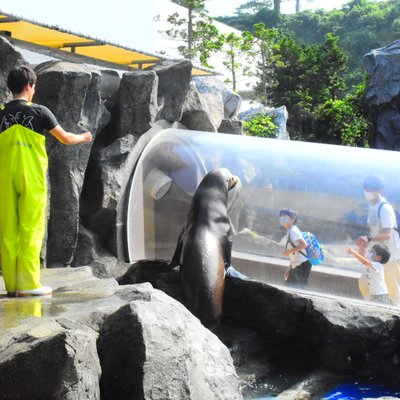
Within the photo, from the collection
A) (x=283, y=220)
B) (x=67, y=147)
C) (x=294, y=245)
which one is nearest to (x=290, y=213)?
(x=283, y=220)

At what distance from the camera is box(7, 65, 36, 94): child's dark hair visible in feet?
15.1

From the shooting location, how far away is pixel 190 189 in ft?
28.2

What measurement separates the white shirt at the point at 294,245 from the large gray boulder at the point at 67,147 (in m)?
2.02

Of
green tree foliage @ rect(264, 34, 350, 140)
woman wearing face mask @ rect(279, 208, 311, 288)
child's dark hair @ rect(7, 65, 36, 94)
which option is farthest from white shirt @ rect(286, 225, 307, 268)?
green tree foliage @ rect(264, 34, 350, 140)

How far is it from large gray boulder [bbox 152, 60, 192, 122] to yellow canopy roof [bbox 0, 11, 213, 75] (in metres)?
1.68

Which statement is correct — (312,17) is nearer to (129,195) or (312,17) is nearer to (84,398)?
(129,195)

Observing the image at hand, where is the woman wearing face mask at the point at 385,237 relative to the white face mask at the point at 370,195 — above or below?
below

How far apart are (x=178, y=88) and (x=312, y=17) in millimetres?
42318

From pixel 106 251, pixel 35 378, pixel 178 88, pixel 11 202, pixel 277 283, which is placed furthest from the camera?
pixel 178 88

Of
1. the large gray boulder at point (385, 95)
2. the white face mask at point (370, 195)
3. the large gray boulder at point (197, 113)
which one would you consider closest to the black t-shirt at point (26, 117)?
the white face mask at point (370, 195)

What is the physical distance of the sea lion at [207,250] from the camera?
590cm

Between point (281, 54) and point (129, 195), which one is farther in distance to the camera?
Answer: point (281, 54)

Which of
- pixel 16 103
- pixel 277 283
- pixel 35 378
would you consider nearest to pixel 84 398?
pixel 35 378

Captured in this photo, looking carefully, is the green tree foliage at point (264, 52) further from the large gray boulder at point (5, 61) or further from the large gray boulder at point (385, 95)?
the large gray boulder at point (5, 61)
